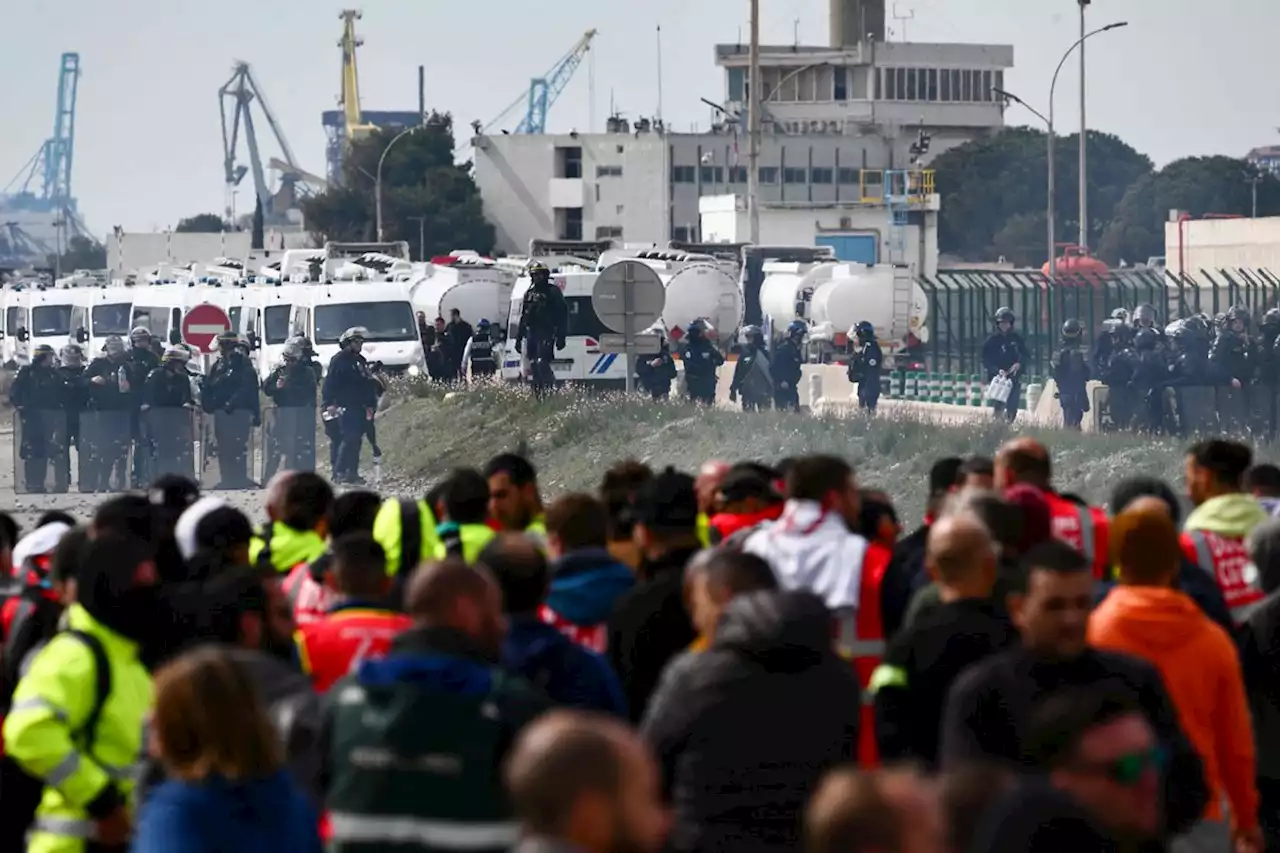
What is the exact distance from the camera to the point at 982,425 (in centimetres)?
2553

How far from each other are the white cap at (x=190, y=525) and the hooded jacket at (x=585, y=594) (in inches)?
52.7

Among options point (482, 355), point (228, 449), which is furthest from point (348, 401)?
point (482, 355)

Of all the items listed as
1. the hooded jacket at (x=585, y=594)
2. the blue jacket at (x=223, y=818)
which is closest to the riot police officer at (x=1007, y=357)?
the hooded jacket at (x=585, y=594)

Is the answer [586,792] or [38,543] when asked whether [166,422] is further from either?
[586,792]

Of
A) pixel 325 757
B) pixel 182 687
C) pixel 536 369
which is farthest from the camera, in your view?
pixel 536 369

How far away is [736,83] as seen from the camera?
159 m

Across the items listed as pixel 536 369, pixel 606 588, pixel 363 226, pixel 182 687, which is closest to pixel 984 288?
pixel 536 369

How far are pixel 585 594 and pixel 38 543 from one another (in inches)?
91.5

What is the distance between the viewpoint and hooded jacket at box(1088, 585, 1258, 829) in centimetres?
651

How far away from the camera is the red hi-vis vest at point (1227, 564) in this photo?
814 centimetres

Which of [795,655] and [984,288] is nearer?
[795,655]

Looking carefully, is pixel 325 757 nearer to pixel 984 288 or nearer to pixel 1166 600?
pixel 1166 600

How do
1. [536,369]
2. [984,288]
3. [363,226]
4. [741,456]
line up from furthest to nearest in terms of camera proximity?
[363,226]
[984,288]
[536,369]
[741,456]

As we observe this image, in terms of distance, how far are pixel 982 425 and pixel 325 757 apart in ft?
67.2
